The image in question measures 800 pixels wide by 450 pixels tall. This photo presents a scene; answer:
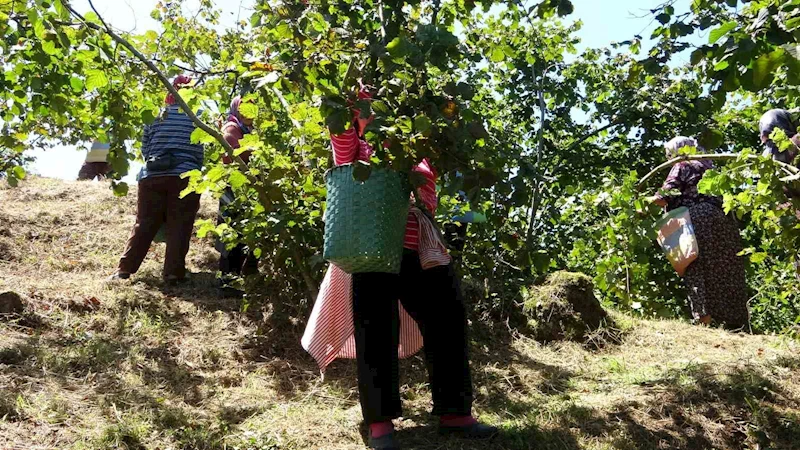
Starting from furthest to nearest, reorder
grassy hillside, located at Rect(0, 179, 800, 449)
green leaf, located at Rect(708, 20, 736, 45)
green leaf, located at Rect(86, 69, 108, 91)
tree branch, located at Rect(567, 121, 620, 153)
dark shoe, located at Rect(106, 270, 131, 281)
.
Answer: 1. tree branch, located at Rect(567, 121, 620, 153)
2. dark shoe, located at Rect(106, 270, 131, 281)
3. green leaf, located at Rect(86, 69, 108, 91)
4. grassy hillside, located at Rect(0, 179, 800, 449)
5. green leaf, located at Rect(708, 20, 736, 45)

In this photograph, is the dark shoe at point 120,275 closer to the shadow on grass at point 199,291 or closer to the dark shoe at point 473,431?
the shadow on grass at point 199,291

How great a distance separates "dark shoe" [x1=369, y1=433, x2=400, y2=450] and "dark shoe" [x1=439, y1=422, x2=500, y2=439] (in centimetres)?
25

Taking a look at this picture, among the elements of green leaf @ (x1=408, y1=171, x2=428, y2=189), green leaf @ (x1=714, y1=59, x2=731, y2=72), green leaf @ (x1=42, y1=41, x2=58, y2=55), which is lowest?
green leaf @ (x1=408, y1=171, x2=428, y2=189)

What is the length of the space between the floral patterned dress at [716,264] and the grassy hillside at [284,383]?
0.44 m

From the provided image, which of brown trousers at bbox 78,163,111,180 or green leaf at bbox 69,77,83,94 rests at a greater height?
brown trousers at bbox 78,163,111,180

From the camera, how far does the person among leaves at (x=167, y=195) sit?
466 cm

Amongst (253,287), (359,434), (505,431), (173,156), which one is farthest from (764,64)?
(173,156)

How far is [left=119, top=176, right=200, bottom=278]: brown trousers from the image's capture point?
4.67 metres

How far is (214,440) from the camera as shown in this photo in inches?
105

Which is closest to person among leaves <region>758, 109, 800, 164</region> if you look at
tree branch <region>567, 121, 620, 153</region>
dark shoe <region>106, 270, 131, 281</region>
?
tree branch <region>567, 121, 620, 153</region>

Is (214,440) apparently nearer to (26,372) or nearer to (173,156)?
(26,372)

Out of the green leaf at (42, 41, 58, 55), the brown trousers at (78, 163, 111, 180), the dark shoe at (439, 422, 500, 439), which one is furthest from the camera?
the brown trousers at (78, 163, 111, 180)

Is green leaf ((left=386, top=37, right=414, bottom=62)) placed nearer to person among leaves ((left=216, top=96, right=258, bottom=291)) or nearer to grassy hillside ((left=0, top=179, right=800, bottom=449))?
grassy hillside ((left=0, top=179, right=800, bottom=449))

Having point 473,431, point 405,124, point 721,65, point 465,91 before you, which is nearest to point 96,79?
point 405,124
